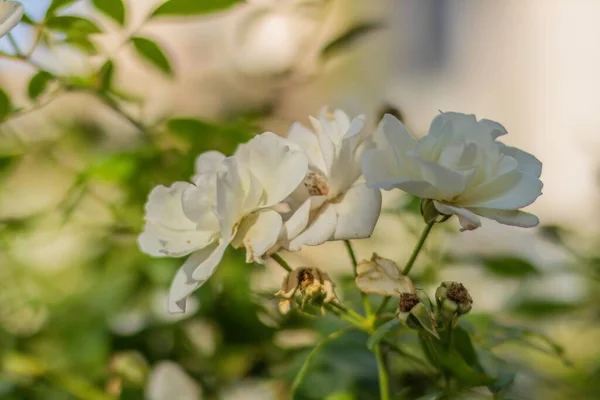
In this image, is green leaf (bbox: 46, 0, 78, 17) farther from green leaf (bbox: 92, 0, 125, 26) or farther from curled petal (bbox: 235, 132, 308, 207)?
curled petal (bbox: 235, 132, 308, 207)

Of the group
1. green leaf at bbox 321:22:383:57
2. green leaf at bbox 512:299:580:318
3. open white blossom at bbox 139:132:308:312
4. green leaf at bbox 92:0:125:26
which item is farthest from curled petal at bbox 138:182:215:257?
green leaf at bbox 512:299:580:318

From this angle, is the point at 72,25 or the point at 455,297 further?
the point at 72,25

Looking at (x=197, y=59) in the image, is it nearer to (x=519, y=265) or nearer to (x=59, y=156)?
(x=59, y=156)

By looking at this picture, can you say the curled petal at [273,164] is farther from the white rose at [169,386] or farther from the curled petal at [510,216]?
the white rose at [169,386]

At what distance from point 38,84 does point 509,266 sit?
1.37 feet

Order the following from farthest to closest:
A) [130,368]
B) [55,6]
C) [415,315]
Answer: [130,368]
[55,6]
[415,315]

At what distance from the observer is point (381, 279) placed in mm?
251

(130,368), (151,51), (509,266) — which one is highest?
(151,51)

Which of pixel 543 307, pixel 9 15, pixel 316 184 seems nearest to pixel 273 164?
pixel 316 184

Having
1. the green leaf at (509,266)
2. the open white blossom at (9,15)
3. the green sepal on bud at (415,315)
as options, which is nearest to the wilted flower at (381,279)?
the green sepal on bud at (415,315)

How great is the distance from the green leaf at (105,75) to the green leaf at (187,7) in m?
0.05

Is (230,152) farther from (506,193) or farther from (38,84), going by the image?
(506,193)

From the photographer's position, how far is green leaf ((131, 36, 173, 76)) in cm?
44

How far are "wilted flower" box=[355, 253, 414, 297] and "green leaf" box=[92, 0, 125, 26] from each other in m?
0.28
